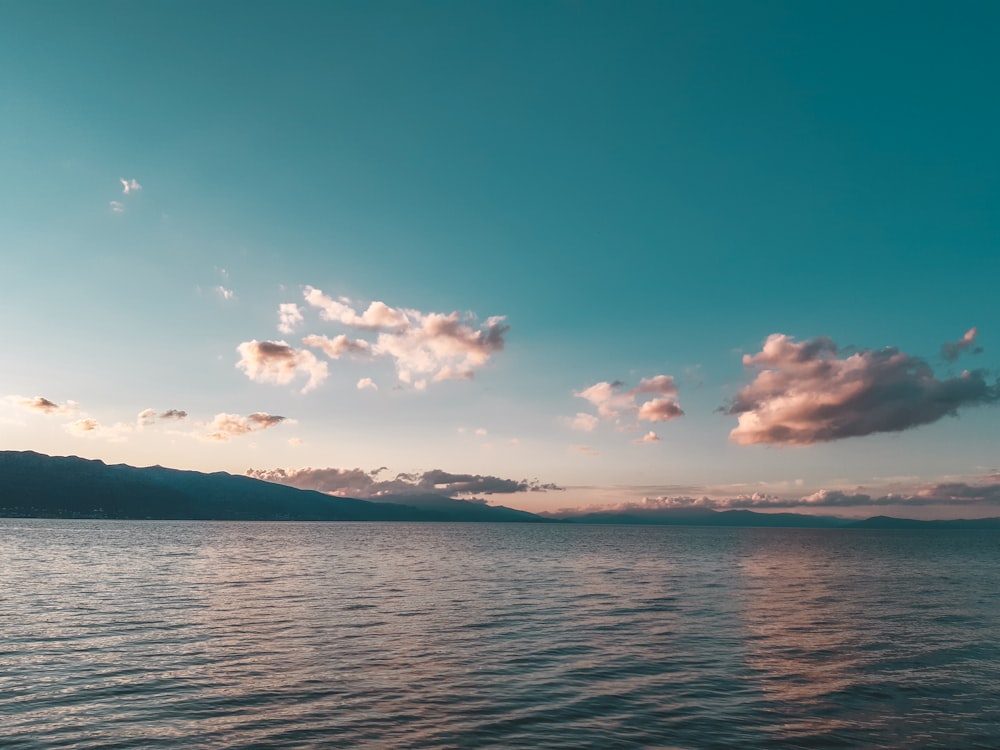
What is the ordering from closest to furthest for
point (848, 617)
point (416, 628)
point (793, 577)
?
point (416, 628)
point (848, 617)
point (793, 577)

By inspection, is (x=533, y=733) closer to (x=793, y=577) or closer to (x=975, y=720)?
(x=975, y=720)

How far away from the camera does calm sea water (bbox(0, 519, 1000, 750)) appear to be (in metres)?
22.2

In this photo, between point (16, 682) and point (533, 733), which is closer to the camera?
point (533, 733)

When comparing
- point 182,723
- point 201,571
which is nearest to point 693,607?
point 182,723

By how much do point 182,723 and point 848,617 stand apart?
162 ft

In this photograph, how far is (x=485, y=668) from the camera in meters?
30.8

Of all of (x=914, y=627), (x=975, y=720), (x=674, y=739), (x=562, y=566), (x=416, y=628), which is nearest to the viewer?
(x=674, y=739)

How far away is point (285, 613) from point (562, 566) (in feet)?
195

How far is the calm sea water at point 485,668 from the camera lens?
22156mm

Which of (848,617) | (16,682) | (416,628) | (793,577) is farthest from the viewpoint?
(793,577)

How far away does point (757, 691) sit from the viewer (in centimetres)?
2778

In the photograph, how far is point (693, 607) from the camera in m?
53.6

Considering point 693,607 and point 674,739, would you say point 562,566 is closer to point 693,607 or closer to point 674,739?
point 693,607

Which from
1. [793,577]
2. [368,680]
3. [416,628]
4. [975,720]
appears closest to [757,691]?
[975,720]
